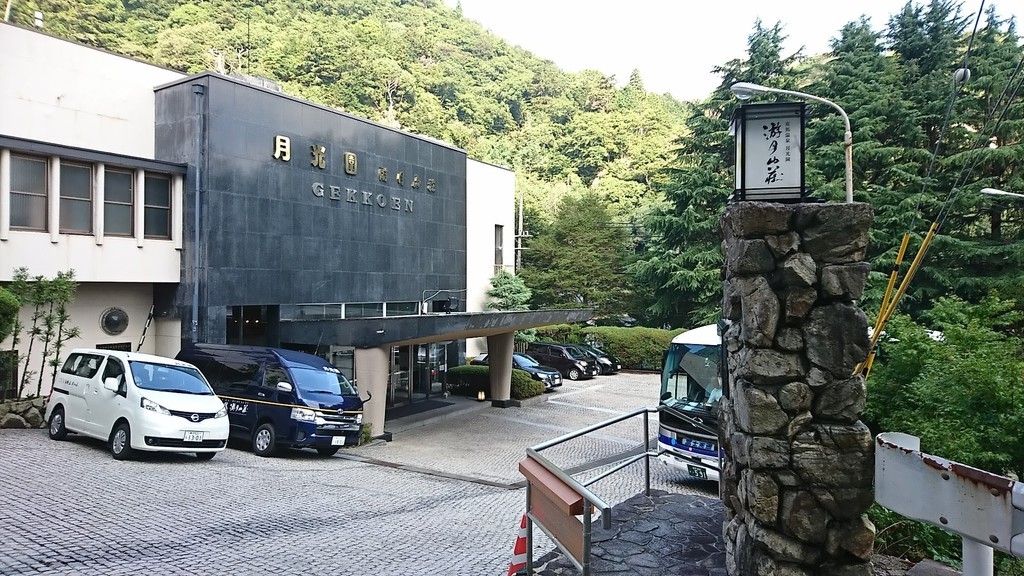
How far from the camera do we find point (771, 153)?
18.4 feet

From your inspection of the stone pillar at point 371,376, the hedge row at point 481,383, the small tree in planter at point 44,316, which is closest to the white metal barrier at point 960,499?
the stone pillar at point 371,376

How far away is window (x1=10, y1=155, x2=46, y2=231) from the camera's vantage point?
15023 millimetres

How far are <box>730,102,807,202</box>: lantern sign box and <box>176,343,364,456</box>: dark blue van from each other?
1067 cm

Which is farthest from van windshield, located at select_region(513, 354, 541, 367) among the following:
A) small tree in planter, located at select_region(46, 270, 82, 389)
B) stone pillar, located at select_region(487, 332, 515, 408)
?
small tree in planter, located at select_region(46, 270, 82, 389)

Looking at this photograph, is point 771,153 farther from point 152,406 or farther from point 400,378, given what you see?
point 400,378

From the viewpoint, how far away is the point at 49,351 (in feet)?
50.2

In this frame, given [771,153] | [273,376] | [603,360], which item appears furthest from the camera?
[603,360]

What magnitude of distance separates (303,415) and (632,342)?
24.4 metres

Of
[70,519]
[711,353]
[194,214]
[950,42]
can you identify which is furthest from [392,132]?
[950,42]

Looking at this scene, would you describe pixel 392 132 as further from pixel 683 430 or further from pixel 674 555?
pixel 674 555

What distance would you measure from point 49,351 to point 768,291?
53.3ft

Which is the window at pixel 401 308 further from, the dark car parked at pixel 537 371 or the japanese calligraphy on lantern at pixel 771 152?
the japanese calligraphy on lantern at pixel 771 152

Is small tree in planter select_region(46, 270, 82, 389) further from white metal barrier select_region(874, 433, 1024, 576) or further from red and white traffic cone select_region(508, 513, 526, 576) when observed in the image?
white metal barrier select_region(874, 433, 1024, 576)

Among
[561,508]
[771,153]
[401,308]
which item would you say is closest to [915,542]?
[561,508]
